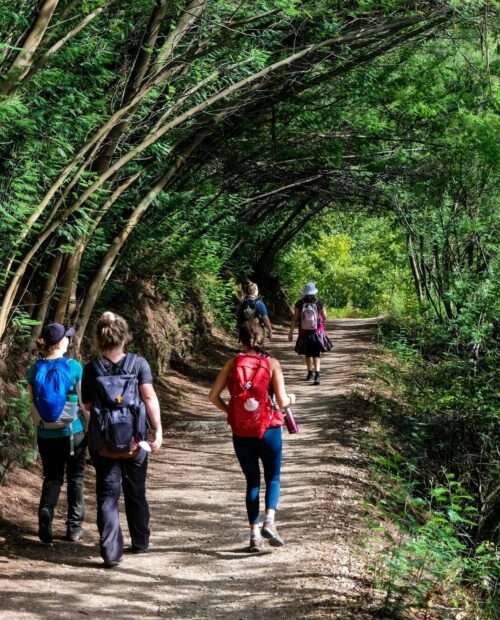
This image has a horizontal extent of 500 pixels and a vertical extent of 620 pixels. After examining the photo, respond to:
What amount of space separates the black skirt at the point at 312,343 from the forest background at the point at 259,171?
1334mm

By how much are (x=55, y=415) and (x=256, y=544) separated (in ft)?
5.35

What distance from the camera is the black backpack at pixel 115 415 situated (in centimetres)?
548

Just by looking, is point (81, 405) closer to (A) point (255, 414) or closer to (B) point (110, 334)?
(B) point (110, 334)

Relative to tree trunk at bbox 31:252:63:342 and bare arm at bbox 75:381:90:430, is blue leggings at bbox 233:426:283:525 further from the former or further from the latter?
tree trunk at bbox 31:252:63:342

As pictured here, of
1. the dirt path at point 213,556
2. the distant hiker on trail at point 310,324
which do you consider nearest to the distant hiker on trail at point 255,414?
the dirt path at point 213,556

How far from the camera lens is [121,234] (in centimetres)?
1036

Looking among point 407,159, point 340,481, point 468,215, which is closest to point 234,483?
point 340,481

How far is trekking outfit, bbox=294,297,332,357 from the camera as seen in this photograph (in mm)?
13633

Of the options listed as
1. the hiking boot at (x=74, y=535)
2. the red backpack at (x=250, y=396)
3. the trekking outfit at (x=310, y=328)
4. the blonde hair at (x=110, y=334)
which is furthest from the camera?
the trekking outfit at (x=310, y=328)

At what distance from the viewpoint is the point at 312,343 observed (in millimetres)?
13734

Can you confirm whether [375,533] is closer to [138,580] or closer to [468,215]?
[138,580]

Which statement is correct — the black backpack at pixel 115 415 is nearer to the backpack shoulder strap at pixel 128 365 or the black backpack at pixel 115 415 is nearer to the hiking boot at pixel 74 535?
the backpack shoulder strap at pixel 128 365

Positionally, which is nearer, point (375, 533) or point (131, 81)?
point (375, 533)

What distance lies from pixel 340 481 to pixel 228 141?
693 cm
